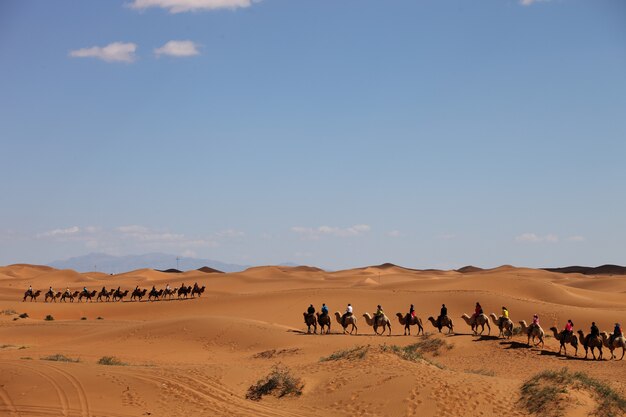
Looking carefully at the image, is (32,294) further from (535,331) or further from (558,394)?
(558,394)

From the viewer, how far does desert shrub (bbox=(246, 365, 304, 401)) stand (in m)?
20.1

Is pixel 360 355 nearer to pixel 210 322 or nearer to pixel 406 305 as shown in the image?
pixel 210 322

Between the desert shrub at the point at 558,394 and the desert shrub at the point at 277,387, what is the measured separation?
6.22m

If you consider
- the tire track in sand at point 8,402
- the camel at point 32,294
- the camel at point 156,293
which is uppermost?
the camel at point 156,293

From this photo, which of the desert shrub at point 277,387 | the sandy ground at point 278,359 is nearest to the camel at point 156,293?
the sandy ground at point 278,359

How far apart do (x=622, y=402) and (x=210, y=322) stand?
81.5ft

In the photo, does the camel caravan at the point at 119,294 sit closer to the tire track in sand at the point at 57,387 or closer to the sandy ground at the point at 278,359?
the sandy ground at the point at 278,359

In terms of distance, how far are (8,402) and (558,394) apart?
13.9m

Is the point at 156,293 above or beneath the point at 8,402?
above

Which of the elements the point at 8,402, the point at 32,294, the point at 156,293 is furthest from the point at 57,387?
the point at 32,294

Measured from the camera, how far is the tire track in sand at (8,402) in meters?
16.9

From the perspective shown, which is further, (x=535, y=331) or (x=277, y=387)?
(x=535, y=331)

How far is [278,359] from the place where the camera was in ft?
97.6

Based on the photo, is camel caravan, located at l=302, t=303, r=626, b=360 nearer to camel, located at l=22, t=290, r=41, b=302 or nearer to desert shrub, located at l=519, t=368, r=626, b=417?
desert shrub, located at l=519, t=368, r=626, b=417
